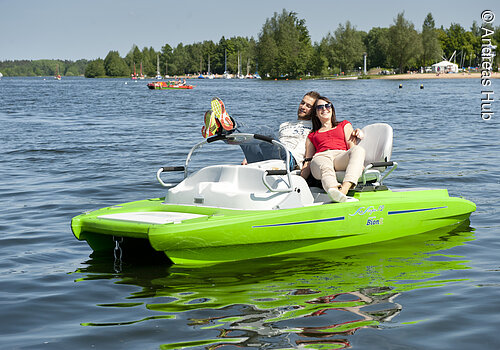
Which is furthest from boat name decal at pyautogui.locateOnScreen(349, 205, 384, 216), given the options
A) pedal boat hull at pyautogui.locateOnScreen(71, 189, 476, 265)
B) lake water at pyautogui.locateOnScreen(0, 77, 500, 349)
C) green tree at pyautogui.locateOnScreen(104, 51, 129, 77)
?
green tree at pyautogui.locateOnScreen(104, 51, 129, 77)

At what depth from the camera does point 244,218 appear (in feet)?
20.5

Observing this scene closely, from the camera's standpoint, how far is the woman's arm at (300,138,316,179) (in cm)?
755

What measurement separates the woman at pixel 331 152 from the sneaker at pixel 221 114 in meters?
1.05

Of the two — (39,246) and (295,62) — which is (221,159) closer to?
(39,246)

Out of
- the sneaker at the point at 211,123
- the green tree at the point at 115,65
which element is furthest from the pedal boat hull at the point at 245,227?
the green tree at the point at 115,65

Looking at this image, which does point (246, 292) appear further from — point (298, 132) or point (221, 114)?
point (298, 132)

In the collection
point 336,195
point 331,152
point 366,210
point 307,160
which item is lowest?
point 366,210

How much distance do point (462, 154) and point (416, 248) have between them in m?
8.52

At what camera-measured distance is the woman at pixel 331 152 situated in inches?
281

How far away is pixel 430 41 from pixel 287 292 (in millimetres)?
112880

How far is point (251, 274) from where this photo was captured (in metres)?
6.30

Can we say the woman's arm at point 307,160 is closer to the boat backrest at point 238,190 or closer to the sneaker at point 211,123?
the boat backrest at point 238,190

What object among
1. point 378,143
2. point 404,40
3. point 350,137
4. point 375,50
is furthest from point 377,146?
point 375,50

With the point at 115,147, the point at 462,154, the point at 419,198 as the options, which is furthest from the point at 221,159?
the point at 419,198
